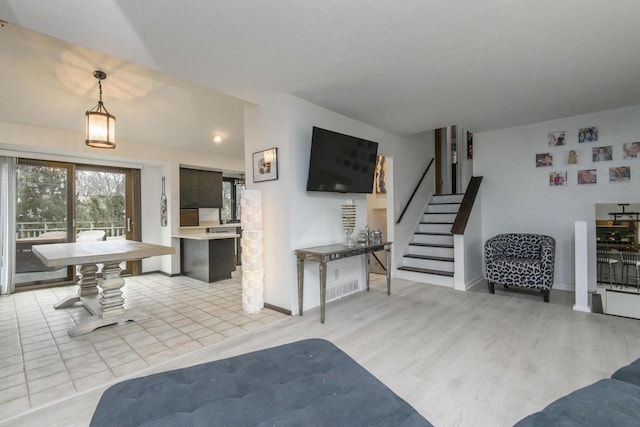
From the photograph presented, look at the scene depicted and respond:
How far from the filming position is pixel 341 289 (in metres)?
4.09

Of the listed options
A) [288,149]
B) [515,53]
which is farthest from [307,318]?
[515,53]

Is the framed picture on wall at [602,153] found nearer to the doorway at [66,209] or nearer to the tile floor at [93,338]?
the tile floor at [93,338]

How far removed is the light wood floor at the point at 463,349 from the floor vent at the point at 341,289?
13cm

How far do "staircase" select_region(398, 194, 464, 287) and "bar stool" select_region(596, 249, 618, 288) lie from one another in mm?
1906

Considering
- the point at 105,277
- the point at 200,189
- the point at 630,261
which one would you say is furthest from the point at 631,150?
the point at 200,189

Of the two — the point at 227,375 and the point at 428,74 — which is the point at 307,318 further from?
the point at 428,74

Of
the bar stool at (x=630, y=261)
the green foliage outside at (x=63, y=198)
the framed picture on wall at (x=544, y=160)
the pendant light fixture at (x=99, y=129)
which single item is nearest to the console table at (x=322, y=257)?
the pendant light fixture at (x=99, y=129)

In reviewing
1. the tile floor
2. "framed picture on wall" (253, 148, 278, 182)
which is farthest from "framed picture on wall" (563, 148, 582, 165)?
the tile floor

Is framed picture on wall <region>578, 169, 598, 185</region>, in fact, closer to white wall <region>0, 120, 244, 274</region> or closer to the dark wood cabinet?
the dark wood cabinet

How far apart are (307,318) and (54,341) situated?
2.45 meters

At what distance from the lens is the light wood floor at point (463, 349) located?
1821mm

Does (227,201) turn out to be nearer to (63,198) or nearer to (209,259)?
Answer: (209,259)

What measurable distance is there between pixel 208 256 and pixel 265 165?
94.6 inches

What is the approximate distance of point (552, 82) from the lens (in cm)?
322
